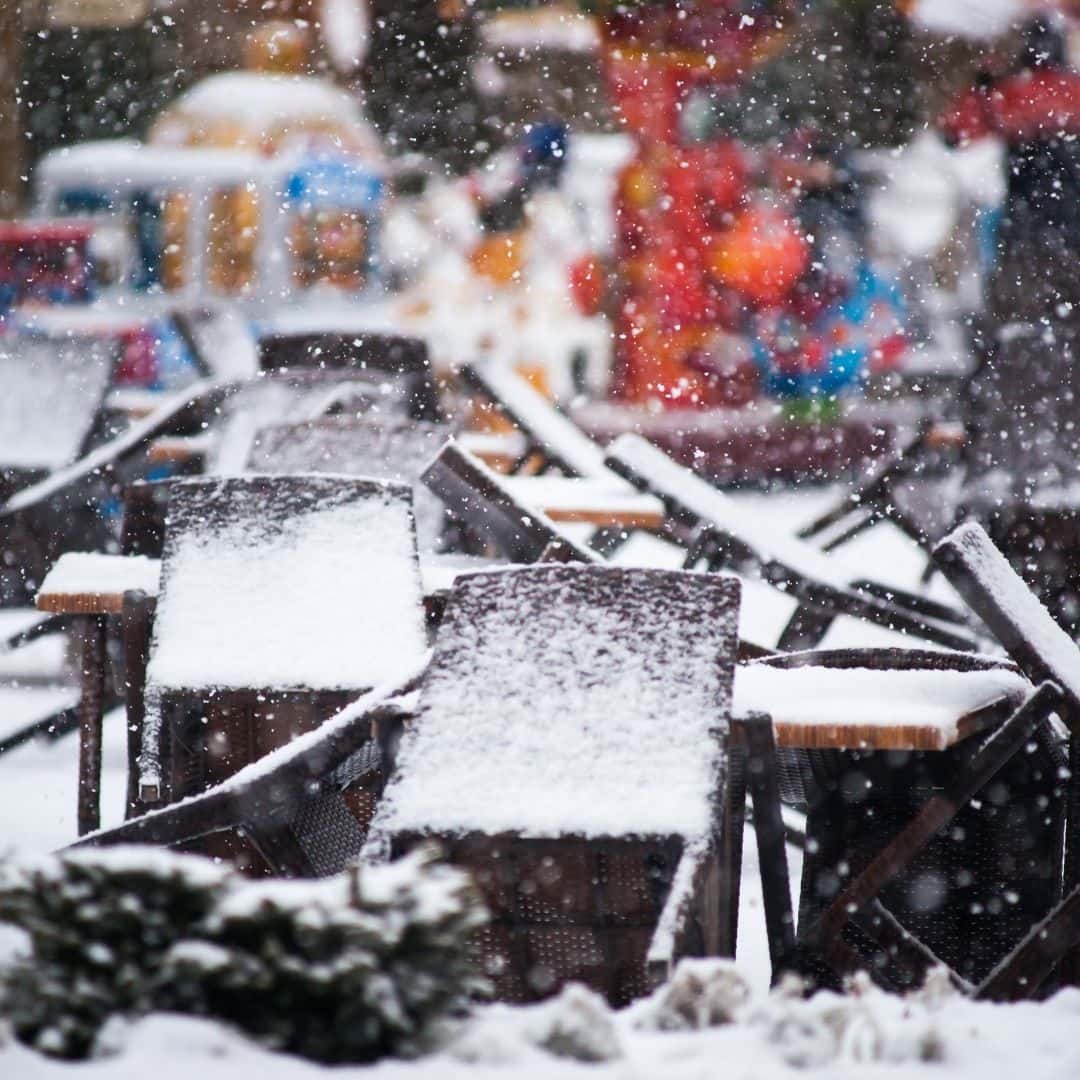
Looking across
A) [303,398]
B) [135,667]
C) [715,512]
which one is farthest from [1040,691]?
[303,398]

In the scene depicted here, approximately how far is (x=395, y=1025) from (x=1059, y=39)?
36.8 ft

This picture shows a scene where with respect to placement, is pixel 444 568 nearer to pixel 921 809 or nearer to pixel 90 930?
pixel 921 809

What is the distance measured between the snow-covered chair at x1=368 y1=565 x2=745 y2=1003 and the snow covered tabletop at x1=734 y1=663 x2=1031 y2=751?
0.43 ft

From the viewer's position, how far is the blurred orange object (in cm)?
1205

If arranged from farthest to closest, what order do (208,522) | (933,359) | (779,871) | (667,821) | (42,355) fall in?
(933,359), (42,355), (208,522), (779,871), (667,821)

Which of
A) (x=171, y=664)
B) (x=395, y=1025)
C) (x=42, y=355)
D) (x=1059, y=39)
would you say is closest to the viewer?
(x=395, y=1025)

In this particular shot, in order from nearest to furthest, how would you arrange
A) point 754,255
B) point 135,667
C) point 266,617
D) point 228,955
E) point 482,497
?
1. point 228,955
2. point 266,617
3. point 135,667
4. point 482,497
5. point 754,255

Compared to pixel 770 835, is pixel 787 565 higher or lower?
higher

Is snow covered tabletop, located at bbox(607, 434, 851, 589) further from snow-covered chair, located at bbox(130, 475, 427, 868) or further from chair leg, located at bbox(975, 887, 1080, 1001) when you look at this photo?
chair leg, located at bbox(975, 887, 1080, 1001)

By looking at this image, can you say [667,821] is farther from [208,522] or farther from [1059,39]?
[1059,39]

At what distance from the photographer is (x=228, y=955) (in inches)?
71.0

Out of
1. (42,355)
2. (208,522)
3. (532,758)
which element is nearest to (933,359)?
(42,355)

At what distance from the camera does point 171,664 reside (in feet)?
11.6

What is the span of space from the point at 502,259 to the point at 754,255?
196 cm
